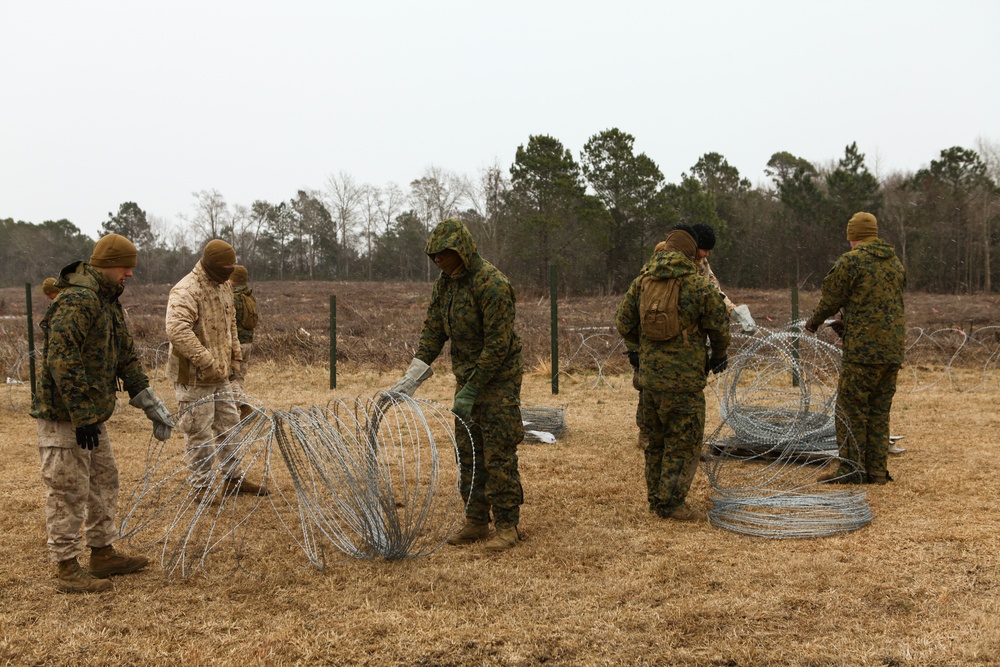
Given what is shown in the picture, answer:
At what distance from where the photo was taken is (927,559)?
15.5 feet

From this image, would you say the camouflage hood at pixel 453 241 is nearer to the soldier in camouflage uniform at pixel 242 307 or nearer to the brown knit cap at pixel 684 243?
the brown knit cap at pixel 684 243

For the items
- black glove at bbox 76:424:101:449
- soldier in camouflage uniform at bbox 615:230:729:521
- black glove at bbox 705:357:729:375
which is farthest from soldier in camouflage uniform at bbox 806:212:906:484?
black glove at bbox 76:424:101:449

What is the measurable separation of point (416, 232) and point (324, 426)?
64.3m

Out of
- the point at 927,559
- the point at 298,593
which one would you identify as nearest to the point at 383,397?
the point at 298,593

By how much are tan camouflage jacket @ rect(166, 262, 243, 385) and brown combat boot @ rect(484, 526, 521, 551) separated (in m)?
2.45

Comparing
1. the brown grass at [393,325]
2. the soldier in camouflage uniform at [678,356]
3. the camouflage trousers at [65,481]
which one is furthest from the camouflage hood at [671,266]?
the brown grass at [393,325]

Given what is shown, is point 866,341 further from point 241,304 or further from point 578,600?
point 241,304

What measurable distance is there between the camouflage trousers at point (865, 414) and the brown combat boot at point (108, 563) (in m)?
5.24

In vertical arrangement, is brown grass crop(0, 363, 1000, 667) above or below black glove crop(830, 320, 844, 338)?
below

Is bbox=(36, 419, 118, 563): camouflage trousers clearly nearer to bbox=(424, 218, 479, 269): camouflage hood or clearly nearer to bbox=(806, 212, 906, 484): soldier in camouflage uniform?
bbox=(424, 218, 479, 269): camouflage hood

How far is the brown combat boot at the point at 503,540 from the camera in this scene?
200 inches

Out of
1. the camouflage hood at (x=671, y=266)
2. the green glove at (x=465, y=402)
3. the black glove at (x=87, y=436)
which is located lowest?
the black glove at (x=87, y=436)

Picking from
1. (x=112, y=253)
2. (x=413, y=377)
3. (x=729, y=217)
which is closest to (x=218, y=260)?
(x=112, y=253)

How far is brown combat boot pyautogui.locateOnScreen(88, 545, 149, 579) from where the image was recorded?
183 inches
